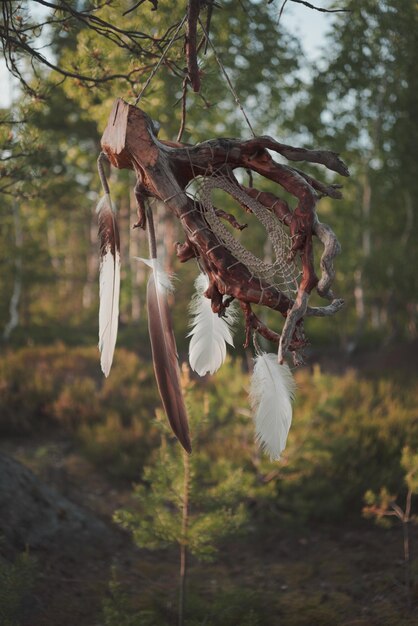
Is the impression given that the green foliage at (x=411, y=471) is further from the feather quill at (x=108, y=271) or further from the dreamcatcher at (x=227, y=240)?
the feather quill at (x=108, y=271)

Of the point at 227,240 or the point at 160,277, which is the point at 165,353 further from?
the point at 227,240

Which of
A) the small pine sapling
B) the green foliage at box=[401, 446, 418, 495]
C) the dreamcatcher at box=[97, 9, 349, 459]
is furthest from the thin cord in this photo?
the green foliage at box=[401, 446, 418, 495]

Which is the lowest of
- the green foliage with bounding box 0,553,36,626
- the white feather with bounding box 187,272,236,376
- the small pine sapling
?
the green foliage with bounding box 0,553,36,626

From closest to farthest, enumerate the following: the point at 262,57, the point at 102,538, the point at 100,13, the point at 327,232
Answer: the point at 327,232 < the point at 102,538 < the point at 100,13 < the point at 262,57

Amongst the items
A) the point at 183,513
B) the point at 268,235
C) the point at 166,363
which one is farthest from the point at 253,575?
the point at 268,235

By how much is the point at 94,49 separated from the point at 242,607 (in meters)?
3.52

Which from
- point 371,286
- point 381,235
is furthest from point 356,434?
point 381,235

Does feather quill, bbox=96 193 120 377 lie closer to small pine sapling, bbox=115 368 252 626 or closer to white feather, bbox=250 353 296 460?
white feather, bbox=250 353 296 460

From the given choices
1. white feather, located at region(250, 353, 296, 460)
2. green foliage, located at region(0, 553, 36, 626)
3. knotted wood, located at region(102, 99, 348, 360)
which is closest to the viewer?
knotted wood, located at region(102, 99, 348, 360)

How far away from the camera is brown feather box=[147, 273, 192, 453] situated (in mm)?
2090

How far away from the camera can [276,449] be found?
2.12 metres

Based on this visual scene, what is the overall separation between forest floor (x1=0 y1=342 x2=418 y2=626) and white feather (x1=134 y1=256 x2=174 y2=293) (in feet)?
7.01

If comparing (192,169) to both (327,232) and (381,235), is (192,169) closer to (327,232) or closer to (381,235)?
(327,232)

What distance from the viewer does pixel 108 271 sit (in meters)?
2.39
